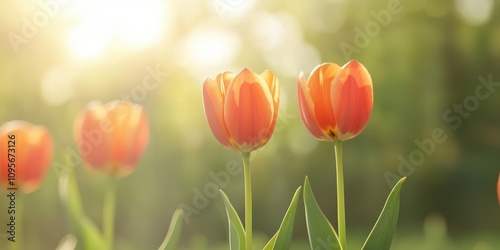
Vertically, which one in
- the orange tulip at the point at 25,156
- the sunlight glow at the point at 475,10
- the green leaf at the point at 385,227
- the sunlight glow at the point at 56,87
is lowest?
the green leaf at the point at 385,227

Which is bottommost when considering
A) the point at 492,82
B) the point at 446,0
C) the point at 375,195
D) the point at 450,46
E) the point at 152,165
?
the point at 375,195

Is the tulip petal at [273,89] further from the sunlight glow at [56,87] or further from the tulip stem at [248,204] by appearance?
the sunlight glow at [56,87]

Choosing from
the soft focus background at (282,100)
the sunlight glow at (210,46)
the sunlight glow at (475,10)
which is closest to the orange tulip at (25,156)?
the soft focus background at (282,100)

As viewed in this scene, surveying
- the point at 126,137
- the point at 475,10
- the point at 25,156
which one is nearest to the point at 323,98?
the point at 126,137

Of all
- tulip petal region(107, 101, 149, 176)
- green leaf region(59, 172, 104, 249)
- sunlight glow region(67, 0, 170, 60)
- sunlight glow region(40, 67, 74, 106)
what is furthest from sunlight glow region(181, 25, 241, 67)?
green leaf region(59, 172, 104, 249)

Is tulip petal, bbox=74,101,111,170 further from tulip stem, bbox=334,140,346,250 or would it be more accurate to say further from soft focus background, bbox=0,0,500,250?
soft focus background, bbox=0,0,500,250

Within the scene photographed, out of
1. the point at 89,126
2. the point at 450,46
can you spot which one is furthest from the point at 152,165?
the point at 450,46

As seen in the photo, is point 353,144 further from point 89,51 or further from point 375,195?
point 89,51
